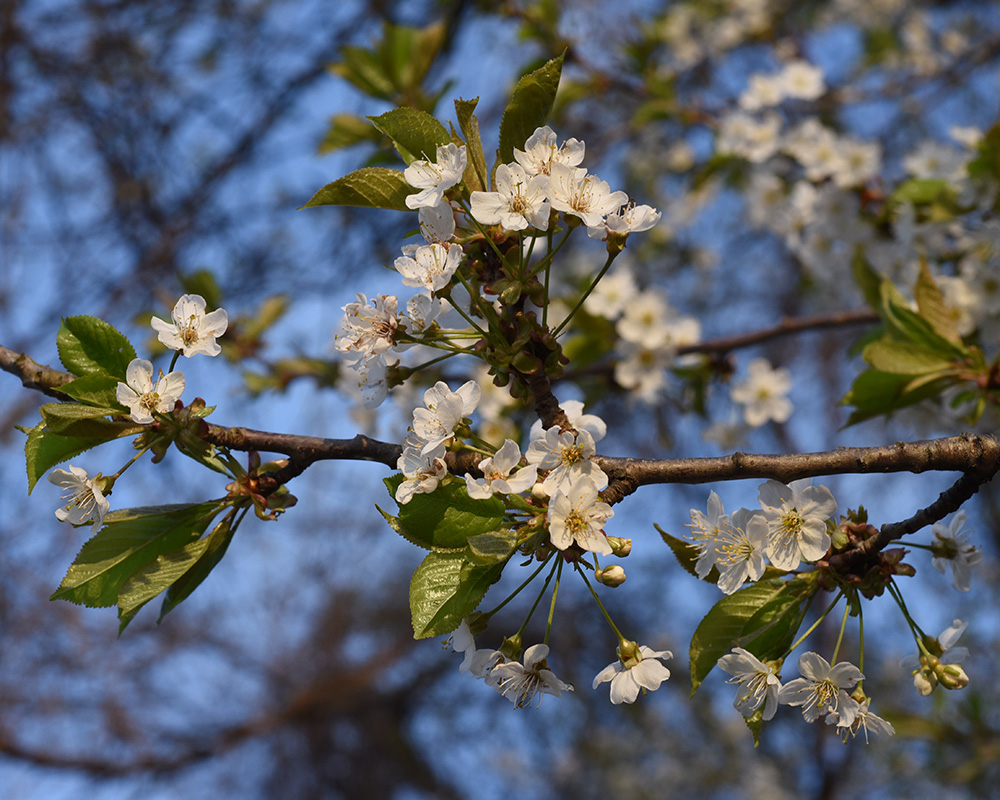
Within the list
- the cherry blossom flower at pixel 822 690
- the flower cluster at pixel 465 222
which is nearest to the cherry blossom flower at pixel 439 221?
the flower cluster at pixel 465 222

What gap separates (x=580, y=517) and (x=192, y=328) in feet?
2.23

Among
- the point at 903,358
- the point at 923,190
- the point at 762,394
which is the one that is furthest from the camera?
the point at 762,394

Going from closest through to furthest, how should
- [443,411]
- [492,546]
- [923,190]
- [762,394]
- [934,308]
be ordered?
1. [492,546]
2. [443,411]
3. [934,308]
4. [923,190]
5. [762,394]

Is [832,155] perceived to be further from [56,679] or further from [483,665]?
[56,679]

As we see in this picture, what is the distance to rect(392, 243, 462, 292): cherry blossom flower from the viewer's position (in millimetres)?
1052

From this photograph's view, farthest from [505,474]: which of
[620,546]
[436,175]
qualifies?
[436,175]

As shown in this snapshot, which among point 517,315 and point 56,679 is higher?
point 56,679

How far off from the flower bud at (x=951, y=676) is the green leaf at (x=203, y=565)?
1102mm

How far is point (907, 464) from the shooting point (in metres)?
1.10

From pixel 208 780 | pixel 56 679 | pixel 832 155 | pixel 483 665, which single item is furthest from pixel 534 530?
pixel 208 780

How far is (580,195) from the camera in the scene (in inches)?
42.7

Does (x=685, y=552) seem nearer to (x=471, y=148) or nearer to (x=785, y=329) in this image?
(x=471, y=148)

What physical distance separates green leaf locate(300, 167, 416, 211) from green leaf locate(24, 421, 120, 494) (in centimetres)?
47

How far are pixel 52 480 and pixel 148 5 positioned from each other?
3872 mm
